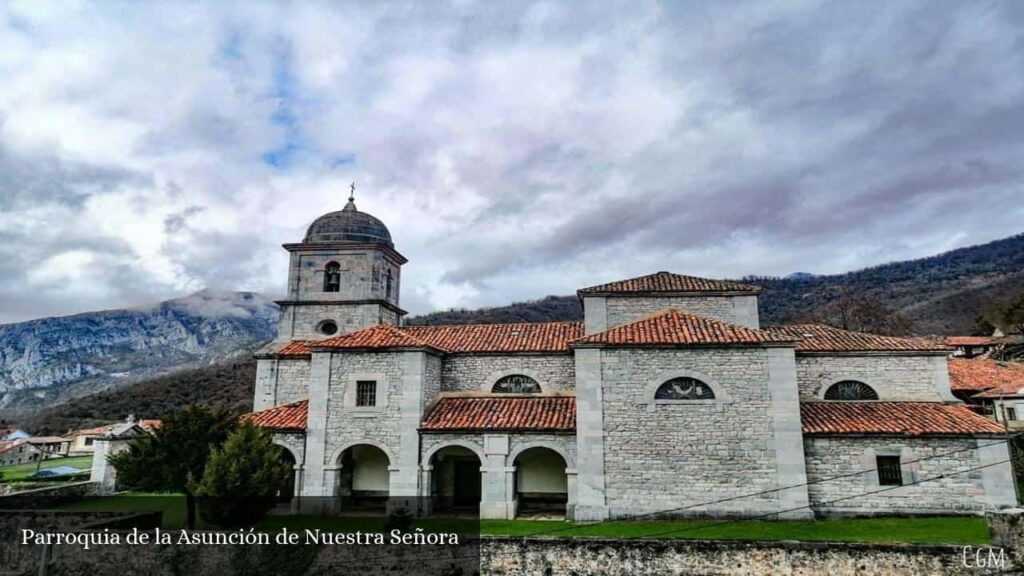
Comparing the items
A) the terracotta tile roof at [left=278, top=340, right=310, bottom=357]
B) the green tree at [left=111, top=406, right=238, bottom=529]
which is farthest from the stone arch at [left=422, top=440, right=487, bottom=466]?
the terracotta tile roof at [left=278, top=340, right=310, bottom=357]

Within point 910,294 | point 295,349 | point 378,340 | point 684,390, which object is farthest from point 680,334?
point 910,294

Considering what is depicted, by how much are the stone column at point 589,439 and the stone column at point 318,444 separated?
8.19 m

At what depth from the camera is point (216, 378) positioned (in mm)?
63781

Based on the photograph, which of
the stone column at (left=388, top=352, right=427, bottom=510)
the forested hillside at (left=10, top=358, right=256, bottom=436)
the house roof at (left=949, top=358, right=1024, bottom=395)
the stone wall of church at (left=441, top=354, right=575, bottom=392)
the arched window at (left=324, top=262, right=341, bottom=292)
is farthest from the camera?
the forested hillside at (left=10, top=358, right=256, bottom=436)

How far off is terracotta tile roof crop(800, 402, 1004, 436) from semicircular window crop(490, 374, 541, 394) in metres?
8.71

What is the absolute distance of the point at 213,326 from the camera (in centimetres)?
16438

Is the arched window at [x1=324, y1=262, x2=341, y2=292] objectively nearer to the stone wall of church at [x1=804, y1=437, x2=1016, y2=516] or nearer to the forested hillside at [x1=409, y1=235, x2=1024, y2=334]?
the stone wall of church at [x1=804, y1=437, x2=1016, y2=516]

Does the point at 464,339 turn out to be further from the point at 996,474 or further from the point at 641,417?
the point at 996,474

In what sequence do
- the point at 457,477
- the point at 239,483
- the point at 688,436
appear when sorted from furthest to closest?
1. the point at 457,477
2. the point at 688,436
3. the point at 239,483

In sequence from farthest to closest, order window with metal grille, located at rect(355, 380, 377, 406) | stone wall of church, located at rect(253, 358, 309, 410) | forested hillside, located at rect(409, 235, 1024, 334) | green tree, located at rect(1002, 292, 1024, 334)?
forested hillside, located at rect(409, 235, 1024, 334), green tree, located at rect(1002, 292, 1024, 334), stone wall of church, located at rect(253, 358, 309, 410), window with metal grille, located at rect(355, 380, 377, 406)

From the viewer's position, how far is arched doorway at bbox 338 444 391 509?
20734 mm

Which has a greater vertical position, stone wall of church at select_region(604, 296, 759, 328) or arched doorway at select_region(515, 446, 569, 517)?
stone wall of church at select_region(604, 296, 759, 328)

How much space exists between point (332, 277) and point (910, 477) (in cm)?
2253

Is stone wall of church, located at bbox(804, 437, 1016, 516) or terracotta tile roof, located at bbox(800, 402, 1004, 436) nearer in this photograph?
stone wall of church, located at bbox(804, 437, 1016, 516)
